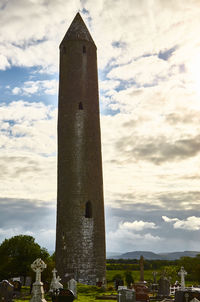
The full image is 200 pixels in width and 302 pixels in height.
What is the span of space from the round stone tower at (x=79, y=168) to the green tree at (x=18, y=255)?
5.64 m

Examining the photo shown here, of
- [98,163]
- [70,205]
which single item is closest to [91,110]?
[98,163]

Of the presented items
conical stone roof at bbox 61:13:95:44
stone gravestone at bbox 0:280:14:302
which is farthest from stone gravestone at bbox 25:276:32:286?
conical stone roof at bbox 61:13:95:44

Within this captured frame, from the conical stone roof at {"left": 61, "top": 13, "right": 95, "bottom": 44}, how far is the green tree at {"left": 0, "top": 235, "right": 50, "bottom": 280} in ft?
60.4

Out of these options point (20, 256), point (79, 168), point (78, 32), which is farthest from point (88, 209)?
point (78, 32)

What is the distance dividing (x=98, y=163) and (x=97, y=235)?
5671 millimetres

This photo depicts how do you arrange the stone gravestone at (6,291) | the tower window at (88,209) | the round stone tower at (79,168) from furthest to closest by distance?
the tower window at (88,209), the round stone tower at (79,168), the stone gravestone at (6,291)

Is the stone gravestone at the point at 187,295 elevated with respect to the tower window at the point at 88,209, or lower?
lower

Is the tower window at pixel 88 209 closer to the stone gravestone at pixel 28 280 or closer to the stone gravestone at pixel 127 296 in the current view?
the stone gravestone at pixel 28 280

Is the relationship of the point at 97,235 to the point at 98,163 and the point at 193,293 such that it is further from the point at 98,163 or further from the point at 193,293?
the point at 193,293

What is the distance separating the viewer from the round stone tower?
27828 millimetres

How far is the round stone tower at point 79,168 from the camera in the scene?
91.3 feet

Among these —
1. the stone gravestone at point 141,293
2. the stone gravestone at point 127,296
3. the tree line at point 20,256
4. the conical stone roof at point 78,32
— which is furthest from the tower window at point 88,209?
the conical stone roof at point 78,32

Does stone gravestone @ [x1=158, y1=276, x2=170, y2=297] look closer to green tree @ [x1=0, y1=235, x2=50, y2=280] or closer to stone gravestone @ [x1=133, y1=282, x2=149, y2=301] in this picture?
stone gravestone @ [x1=133, y1=282, x2=149, y2=301]

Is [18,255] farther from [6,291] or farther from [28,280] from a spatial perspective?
[6,291]
